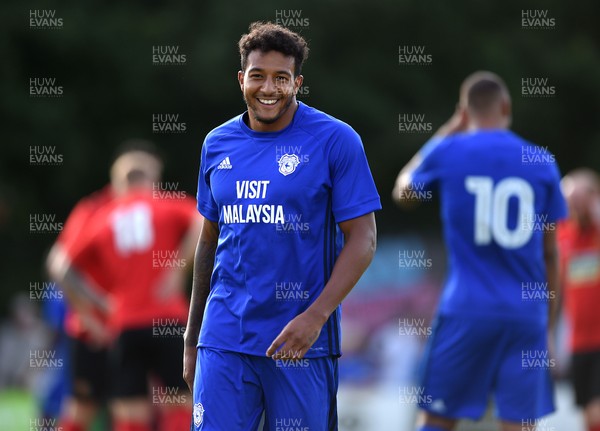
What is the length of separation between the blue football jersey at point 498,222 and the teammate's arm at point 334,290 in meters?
2.20

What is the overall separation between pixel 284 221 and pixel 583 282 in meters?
5.85

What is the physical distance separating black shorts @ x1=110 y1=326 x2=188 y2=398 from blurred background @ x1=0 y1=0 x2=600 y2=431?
15809 mm

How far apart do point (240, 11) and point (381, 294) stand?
8024 millimetres

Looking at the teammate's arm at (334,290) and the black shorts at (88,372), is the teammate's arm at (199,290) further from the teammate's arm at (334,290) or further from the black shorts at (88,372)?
the black shorts at (88,372)

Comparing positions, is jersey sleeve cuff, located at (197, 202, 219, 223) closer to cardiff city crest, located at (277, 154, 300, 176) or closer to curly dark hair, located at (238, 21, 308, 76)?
cardiff city crest, located at (277, 154, 300, 176)

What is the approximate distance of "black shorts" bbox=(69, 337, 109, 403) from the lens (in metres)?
10.5

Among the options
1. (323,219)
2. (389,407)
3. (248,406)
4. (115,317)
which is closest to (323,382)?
(248,406)

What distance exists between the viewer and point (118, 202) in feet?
31.8

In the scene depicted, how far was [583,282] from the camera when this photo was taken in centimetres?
1027

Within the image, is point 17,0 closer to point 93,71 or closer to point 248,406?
point 93,71

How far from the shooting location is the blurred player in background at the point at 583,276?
10070 mm

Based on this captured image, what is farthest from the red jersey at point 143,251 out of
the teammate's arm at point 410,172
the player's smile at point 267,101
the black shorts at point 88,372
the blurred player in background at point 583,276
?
the player's smile at point 267,101

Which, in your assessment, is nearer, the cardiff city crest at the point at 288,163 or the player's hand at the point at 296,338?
the player's hand at the point at 296,338

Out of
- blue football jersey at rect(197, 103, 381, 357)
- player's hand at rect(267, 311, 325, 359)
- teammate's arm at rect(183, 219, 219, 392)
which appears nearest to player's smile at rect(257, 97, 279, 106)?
blue football jersey at rect(197, 103, 381, 357)
